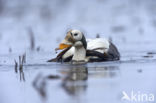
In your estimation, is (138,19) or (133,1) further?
(133,1)

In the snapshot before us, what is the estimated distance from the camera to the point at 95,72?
1059cm

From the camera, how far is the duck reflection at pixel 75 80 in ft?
27.6

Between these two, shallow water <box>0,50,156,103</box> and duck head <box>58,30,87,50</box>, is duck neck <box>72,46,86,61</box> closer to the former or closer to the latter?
duck head <box>58,30,87,50</box>

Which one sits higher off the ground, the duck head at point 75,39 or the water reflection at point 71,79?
the duck head at point 75,39

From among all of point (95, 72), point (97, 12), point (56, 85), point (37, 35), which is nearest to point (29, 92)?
point (56, 85)

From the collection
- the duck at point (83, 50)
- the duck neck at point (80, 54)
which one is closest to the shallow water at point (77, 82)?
the duck at point (83, 50)

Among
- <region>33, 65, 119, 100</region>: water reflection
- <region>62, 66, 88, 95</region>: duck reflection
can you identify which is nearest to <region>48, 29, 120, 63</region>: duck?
<region>33, 65, 119, 100</region>: water reflection

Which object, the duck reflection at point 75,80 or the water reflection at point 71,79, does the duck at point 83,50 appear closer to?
the water reflection at point 71,79

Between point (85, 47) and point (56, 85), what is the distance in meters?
4.36

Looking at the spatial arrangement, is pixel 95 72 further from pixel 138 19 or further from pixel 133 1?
pixel 133 1

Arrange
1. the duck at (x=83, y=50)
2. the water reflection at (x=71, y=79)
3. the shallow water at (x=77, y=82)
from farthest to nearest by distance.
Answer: the duck at (x=83, y=50), the water reflection at (x=71, y=79), the shallow water at (x=77, y=82)

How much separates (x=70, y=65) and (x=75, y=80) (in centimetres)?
293

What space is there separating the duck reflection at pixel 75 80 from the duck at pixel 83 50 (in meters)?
1.50

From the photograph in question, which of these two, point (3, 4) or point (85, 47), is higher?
point (3, 4)
